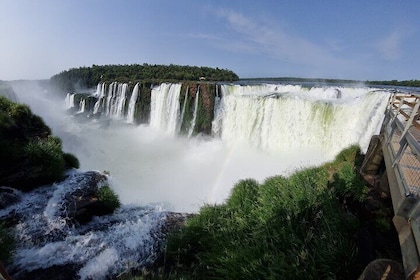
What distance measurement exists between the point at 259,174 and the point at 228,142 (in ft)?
19.6

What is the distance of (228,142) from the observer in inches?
927

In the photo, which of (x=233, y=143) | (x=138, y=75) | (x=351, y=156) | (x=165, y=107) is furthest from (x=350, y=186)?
(x=138, y=75)

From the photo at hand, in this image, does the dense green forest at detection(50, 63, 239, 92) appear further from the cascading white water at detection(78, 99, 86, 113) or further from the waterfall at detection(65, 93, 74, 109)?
the cascading white water at detection(78, 99, 86, 113)

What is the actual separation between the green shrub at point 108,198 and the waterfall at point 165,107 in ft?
61.2

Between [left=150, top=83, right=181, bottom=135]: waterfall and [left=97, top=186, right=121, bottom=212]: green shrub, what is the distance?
18.6 metres

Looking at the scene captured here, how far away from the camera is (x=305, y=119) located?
17953 millimetres

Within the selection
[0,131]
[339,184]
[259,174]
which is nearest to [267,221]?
[339,184]

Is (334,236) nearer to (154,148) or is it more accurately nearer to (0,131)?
(0,131)

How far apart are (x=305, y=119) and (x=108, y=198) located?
14.0m

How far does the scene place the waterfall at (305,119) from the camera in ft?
48.6

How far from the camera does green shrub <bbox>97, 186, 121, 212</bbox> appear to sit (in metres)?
9.57

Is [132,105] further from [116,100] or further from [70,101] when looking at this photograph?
[70,101]

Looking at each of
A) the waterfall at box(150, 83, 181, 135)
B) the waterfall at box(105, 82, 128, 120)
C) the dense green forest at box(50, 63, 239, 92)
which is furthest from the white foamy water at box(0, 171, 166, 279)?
the dense green forest at box(50, 63, 239, 92)

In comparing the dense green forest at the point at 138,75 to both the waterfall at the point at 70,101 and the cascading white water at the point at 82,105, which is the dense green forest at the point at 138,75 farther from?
the cascading white water at the point at 82,105
